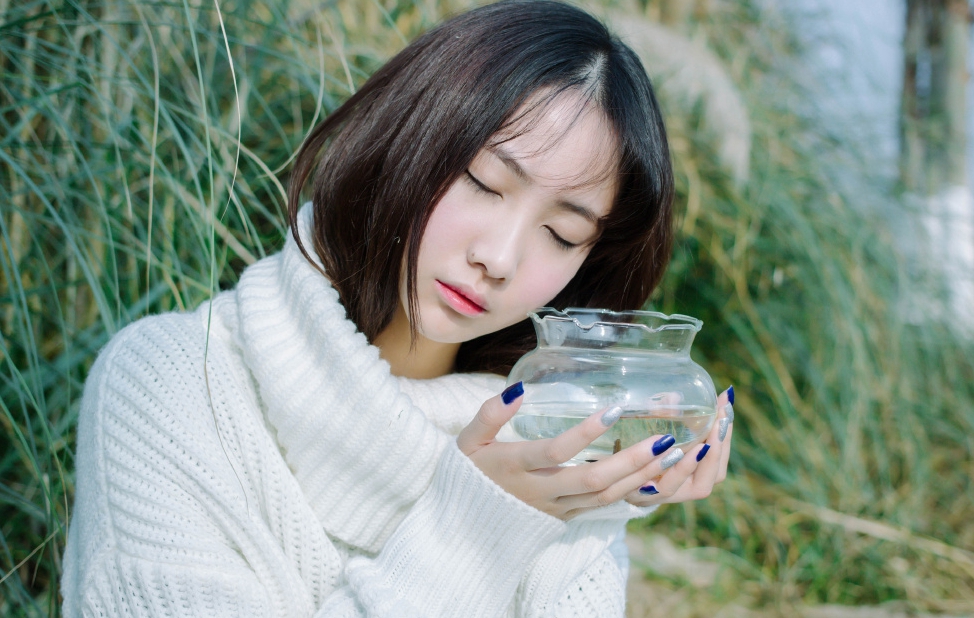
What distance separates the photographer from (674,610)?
221cm

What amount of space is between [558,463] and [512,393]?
96 mm

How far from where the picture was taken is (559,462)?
93 cm

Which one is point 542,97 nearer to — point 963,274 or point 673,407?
point 673,407

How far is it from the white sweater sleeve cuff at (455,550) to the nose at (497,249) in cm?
25

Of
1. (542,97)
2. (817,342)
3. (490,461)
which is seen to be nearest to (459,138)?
(542,97)

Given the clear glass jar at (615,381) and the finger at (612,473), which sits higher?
the clear glass jar at (615,381)

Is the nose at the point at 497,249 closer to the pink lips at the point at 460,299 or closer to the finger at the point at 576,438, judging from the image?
the pink lips at the point at 460,299

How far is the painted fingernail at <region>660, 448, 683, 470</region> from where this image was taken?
98cm

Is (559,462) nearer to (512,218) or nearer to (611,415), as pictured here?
(611,415)

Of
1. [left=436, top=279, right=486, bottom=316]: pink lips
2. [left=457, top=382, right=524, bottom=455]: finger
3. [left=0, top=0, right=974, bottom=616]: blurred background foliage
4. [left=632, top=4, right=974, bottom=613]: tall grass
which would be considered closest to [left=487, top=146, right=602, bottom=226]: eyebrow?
[left=436, top=279, right=486, bottom=316]: pink lips

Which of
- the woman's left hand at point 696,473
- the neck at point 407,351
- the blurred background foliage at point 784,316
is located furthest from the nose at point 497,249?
the blurred background foliage at point 784,316

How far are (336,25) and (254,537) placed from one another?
3.83 ft

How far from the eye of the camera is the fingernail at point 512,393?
0.94 metres

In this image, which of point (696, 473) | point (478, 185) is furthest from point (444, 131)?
point (696, 473)
